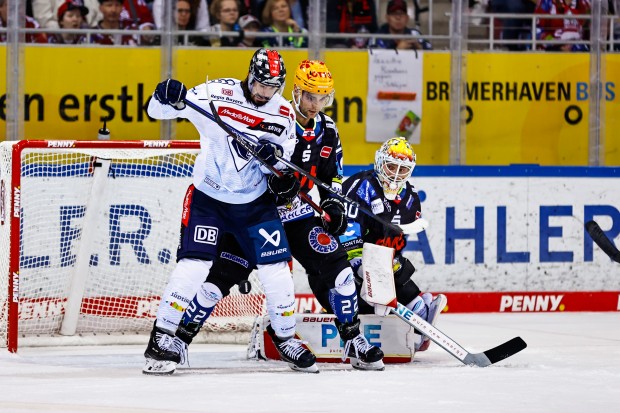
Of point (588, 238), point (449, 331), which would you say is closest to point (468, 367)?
point (449, 331)

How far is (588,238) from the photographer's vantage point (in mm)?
7945

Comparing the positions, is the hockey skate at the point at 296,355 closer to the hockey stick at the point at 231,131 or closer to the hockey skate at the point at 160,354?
the hockey skate at the point at 160,354

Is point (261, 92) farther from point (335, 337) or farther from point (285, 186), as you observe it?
point (335, 337)

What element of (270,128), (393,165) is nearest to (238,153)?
(270,128)

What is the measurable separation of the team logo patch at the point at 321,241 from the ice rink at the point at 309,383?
1.59ft

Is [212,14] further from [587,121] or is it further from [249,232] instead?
[249,232]

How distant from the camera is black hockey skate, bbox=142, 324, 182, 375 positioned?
504 centimetres

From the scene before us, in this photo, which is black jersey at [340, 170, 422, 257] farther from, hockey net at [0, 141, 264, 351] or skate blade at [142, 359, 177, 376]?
skate blade at [142, 359, 177, 376]

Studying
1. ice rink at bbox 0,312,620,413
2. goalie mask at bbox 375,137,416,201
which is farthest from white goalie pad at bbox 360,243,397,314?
goalie mask at bbox 375,137,416,201

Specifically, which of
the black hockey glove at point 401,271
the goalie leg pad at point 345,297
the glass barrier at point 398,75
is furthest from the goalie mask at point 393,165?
the glass barrier at point 398,75

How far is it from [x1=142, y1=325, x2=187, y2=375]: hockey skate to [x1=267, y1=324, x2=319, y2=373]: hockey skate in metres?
0.41

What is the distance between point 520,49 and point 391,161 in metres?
3.53

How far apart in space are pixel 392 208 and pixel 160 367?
1.34m

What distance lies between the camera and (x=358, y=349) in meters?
5.33
